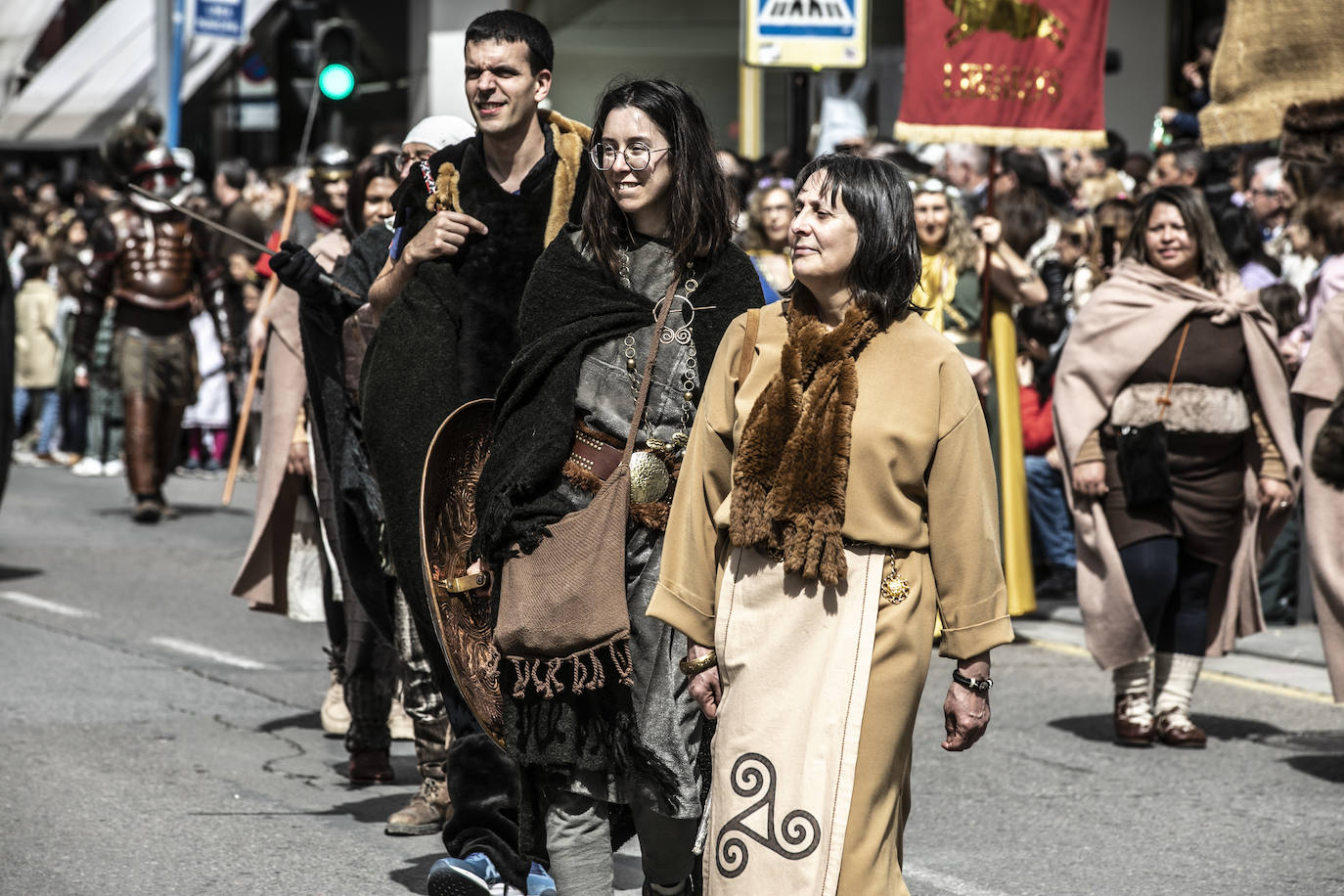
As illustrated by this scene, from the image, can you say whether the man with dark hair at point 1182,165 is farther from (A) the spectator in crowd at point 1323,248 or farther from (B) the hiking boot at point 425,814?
(B) the hiking boot at point 425,814

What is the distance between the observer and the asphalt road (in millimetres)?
5699

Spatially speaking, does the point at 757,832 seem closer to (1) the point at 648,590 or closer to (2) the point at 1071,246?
(1) the point at 648,590

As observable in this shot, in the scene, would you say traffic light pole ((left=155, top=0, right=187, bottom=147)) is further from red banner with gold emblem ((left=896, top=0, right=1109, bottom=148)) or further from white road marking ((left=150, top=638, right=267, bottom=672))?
red banner with gold emblem ((left=896, top=0, right=1109, bottom=148))

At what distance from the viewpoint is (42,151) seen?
102 ft

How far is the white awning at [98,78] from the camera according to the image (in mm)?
26344

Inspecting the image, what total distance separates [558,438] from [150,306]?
35.3ft

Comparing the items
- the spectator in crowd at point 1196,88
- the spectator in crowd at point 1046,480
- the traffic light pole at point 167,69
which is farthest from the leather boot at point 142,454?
the spectator in crowd at point 1196,88

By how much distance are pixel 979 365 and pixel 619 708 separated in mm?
5148

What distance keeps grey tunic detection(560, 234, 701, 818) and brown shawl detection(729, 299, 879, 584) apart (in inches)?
18.6

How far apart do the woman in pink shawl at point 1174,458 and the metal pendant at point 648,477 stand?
358 cm

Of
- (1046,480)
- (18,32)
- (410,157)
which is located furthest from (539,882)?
(18,32)

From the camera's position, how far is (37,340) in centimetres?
1966

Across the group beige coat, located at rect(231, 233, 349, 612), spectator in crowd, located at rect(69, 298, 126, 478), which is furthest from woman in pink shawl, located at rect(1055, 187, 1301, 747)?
spectator in crowd, located at rect(69, 298, 126, 478)

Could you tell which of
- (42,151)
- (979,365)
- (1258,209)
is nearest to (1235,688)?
(979,365)
